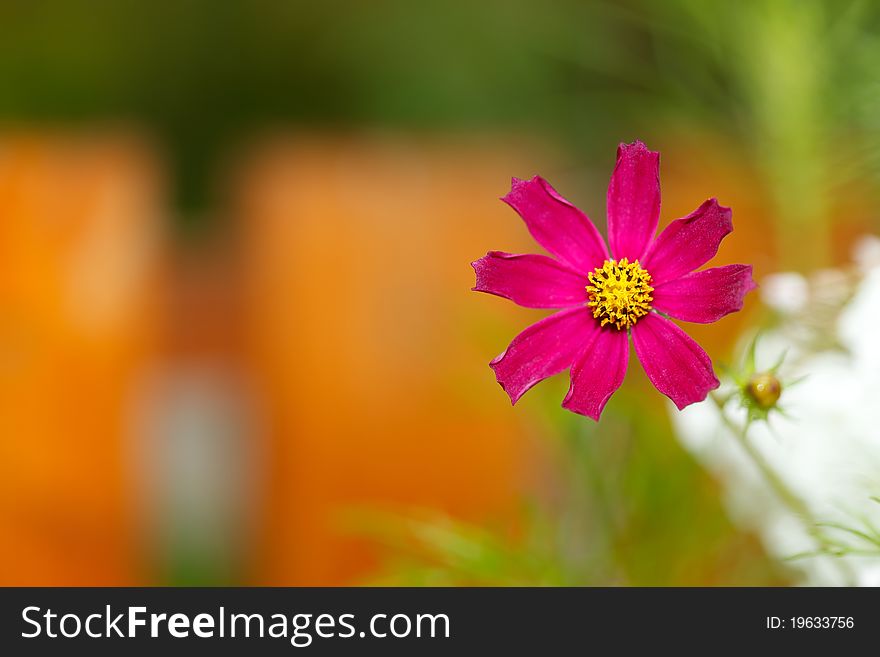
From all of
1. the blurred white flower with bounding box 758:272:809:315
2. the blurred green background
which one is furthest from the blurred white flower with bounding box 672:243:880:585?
the blurred green background

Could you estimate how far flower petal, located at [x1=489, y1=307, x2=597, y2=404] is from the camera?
Answer: 11 centimetres

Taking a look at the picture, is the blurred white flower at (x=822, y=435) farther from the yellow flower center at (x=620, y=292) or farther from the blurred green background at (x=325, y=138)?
the blurred green background at (x=325, y=138)

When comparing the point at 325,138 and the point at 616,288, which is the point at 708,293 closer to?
the point at 616,288

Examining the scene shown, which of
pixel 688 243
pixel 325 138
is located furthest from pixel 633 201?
pixel 325 138

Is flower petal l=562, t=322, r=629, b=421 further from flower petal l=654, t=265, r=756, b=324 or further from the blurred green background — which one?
the blurred green background

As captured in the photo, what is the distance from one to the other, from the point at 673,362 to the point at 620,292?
0.01 metres

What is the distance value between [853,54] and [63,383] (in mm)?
558

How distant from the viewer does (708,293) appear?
4.5 inches

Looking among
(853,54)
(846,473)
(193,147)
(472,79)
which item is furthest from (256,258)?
(846,473)

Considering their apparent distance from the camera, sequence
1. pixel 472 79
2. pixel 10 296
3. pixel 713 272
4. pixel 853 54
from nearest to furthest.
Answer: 1. pixel 713 272
2. pixel 853 54
3. pixel 10 296
4. pixel 472 79

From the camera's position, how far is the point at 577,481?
0.27 meters

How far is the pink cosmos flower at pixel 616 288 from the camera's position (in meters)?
0.11

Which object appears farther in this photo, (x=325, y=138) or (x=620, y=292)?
(x=325, y=138)
